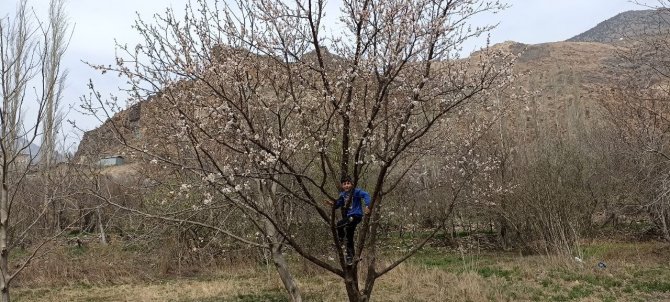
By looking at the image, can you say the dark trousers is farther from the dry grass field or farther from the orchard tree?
the dry grass field

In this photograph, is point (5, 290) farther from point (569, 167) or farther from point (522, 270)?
point (569, 167)

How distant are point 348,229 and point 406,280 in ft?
22.0

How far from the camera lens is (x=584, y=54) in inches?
3297

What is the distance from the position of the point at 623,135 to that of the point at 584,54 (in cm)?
7147

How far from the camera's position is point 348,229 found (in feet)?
19.8

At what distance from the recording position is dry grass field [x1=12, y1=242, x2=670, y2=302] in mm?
10805

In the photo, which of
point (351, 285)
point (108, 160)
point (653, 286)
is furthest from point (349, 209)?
point (108, 160)

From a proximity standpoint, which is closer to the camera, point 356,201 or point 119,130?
point 119,130

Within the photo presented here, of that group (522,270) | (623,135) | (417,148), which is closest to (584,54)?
(623,135)

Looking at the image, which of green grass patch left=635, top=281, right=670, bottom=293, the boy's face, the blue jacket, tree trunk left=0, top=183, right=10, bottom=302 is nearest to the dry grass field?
green grass patch left=635, top=281, right=670, bottom=293

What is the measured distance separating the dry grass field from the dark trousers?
16.4 feet

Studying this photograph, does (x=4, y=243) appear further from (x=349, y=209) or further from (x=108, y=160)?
(x=108, y=160)

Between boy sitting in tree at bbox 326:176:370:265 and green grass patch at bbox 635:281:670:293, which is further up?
boy sitting in tree at bbox 326:176:370:265

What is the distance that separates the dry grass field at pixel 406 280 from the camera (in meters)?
10.8
